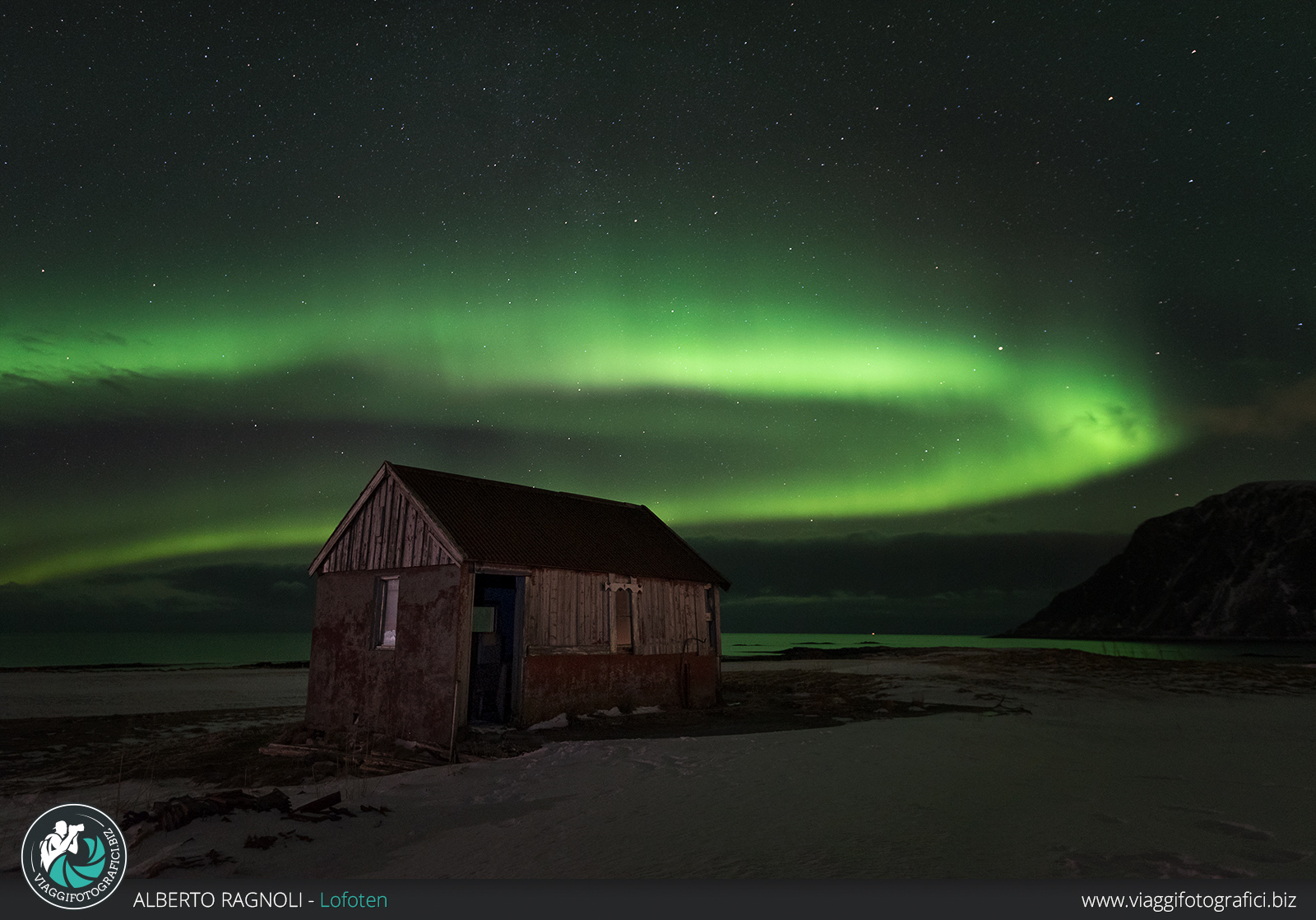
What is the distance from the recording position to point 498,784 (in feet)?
39.2

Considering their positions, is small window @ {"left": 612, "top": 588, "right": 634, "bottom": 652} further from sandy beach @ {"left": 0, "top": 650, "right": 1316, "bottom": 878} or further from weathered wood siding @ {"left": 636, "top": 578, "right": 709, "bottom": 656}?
sandy beach @ {"left": 0, "top": 650, "right": 1316, "bottom": 878}

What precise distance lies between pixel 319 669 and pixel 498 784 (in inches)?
424

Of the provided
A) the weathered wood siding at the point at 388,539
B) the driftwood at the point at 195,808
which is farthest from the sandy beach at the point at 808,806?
the weathered wood siding at the point at 388,539

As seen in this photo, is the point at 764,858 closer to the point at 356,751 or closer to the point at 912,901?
the point at 912,901

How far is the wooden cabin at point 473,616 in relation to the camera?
701 inches

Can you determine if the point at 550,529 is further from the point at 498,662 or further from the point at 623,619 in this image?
the point at 498,662

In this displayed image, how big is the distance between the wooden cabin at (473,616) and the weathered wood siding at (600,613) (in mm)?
41

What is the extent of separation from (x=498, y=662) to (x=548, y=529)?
389 cm

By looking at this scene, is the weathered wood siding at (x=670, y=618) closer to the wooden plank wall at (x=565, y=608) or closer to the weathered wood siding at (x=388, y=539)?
the wooden plank wall at (x=565, y=608)

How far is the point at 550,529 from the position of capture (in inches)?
858

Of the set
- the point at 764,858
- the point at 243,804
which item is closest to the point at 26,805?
the point at 243,804

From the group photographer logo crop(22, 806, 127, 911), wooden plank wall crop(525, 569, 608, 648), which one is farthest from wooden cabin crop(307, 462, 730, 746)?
photographer logo crop(22, 806, 127, 911)

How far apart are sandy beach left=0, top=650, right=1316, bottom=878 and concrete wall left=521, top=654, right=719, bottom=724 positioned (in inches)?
30.6

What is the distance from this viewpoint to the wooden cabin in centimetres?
1780
